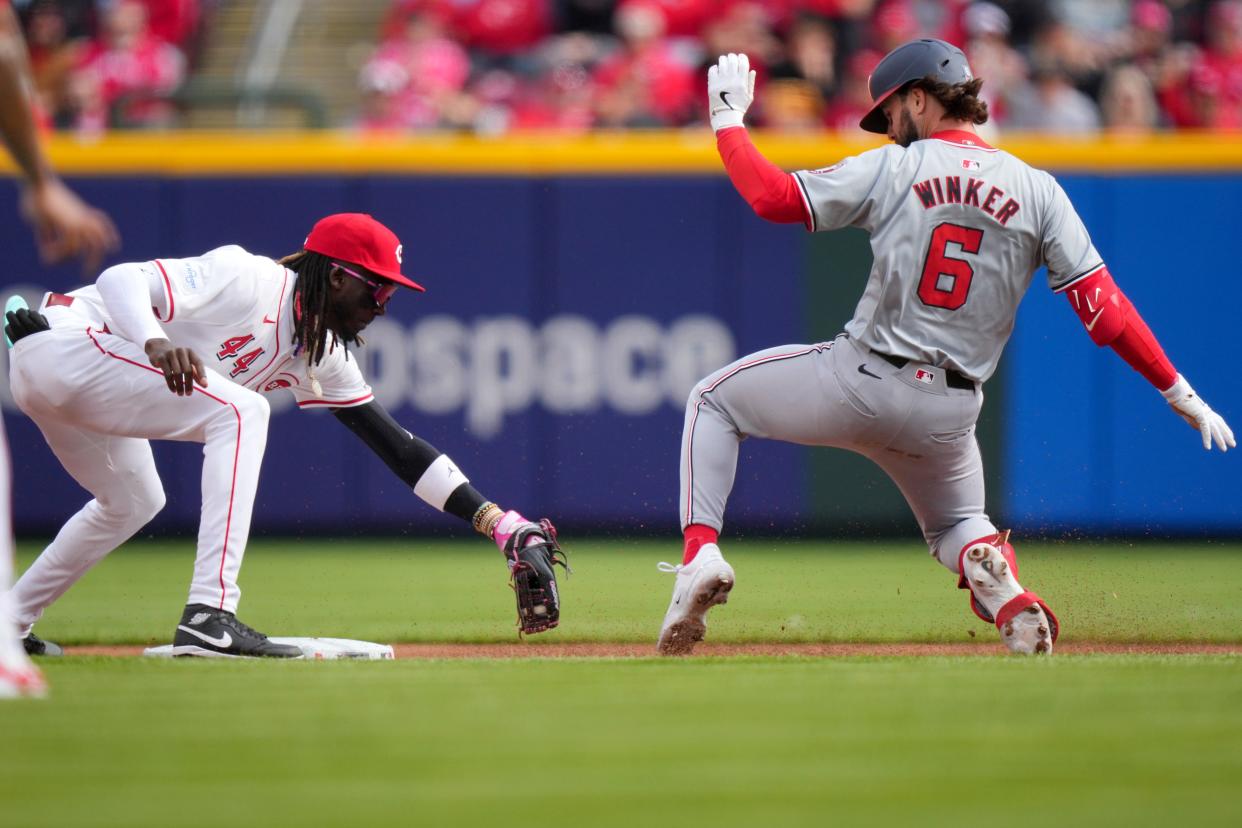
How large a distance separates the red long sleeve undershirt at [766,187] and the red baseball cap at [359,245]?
1.13 meters

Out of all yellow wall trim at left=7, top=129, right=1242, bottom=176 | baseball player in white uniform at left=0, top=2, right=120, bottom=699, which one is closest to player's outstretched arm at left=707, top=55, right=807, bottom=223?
baseball player in white uniform at left=0, top=2, right=120, bottom=699

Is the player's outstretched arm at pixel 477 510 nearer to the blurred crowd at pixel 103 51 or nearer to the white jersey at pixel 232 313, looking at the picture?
the white jersey at pixel 232 313

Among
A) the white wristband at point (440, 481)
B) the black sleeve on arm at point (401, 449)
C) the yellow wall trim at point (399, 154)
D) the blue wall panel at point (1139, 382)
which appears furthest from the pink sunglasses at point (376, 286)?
the blue wall panel at point (1139, 382)

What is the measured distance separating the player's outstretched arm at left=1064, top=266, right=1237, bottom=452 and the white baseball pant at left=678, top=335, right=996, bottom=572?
16.6 inches

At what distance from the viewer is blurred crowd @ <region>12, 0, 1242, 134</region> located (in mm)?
10805

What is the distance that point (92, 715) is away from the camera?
363 centimetres

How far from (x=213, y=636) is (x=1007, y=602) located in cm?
248

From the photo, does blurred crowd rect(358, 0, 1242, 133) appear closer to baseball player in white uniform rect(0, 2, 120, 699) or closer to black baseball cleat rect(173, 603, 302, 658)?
black baseball cleat rect(173, 603, 302, 658)

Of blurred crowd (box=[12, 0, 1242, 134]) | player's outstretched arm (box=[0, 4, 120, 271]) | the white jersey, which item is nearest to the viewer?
player's outstretched arm (box=[0, 4, 120, 271])

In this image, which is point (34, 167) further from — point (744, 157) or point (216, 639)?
point (744, 157)

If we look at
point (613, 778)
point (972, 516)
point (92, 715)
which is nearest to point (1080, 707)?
point (613, 778)

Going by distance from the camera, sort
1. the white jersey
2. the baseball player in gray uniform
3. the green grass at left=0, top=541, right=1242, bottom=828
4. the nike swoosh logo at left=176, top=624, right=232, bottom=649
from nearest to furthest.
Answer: the green grass at left=0, top=541, right=1242, bottom=828 → the nike swoosh logo at left=176, top=624, right=232, bottom=649 → the baseball player in gray uniform → the white jersey

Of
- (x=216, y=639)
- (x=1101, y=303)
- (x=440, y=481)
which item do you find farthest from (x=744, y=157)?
(x=216, y=639)

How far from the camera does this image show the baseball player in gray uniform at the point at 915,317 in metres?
5.13
